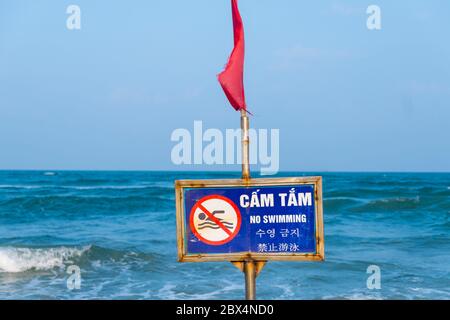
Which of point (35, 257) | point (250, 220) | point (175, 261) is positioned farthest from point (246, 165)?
point (35, 257)

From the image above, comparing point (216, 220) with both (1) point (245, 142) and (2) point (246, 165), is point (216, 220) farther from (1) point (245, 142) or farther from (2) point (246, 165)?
(1) point (245, 142)

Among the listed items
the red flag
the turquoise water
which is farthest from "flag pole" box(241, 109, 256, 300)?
the turquoise water

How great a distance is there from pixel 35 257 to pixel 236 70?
39.0ft

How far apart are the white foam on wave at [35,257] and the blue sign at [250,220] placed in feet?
33.8

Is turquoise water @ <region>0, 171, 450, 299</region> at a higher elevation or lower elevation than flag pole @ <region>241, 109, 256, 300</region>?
lower

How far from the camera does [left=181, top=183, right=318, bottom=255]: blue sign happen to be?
11.0 feet

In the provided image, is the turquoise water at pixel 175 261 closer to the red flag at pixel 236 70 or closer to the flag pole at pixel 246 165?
the flag pole at pixel 246 165

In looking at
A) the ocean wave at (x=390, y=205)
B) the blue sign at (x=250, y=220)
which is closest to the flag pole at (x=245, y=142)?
the blue sign at (x=250, y=220)

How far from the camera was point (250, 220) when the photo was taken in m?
3.40

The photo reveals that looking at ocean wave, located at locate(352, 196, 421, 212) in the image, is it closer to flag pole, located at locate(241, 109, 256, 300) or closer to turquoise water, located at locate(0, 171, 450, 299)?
turquoise water, located at locate(0, 171, 450, 299)

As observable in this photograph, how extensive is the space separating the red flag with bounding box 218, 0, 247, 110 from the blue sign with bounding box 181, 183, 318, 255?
0.52 metres

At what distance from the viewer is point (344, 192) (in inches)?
1399

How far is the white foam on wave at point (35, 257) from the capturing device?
13.1m
